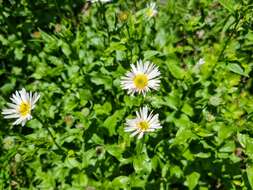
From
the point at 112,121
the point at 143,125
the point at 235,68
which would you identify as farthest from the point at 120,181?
the point at 235,68

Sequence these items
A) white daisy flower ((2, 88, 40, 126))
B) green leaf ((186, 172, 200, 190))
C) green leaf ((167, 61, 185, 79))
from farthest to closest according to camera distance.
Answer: green leaf ((167, 61, 185, 79)), green leaf ((186, 172, 200, 190)), white daisy flower ((2, 88, 40, 126))

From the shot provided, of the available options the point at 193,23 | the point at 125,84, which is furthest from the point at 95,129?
the point at 193,23

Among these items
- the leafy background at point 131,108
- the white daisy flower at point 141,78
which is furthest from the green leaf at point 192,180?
the white daisy flower at point 141,78

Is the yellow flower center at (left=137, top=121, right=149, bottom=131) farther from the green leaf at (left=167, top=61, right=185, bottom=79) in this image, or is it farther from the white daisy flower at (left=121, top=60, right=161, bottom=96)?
the green leaf at (left=167, top=61, right=185, bottom=79)

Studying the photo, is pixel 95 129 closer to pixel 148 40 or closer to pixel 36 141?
pixel 36 141

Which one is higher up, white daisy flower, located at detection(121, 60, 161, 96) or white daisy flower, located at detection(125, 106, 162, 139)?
white daisy flower, located at detection(121, 60, 161, 96)

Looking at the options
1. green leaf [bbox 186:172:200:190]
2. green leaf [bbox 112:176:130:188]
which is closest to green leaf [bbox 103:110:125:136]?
green leaf [bbox 112:176:130:188]

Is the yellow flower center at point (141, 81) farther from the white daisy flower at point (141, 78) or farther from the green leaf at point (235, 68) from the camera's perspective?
the green leaf at point (235, 68)
